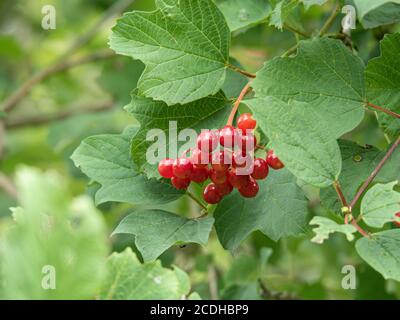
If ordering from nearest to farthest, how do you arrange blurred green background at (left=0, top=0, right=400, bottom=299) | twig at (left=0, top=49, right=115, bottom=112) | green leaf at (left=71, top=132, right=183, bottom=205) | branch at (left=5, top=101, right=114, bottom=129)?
1. green leaf at (left=71, top=132, right=183, bottom=205)
2. blurred green background at (left=0, top=0, right=400, bottom=299)
3. twig at (left=0, top=49, right=115, bottom=112)
4. branch at (left=5, top=101, right=114, bottom=129)

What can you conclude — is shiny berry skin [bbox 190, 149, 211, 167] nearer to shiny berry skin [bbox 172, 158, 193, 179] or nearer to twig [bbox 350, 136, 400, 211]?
shiny berry skin [bbox 172, 158, 193, 179]

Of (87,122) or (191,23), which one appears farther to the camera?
(87,122)

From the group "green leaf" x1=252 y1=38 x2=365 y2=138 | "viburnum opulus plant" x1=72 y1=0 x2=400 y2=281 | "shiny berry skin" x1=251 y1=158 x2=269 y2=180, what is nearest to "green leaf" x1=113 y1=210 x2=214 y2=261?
"viburnum opulus plant" x1=72 y1=0 x2=400 y2=281

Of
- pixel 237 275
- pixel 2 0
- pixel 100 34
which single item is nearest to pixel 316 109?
pixel 237 275

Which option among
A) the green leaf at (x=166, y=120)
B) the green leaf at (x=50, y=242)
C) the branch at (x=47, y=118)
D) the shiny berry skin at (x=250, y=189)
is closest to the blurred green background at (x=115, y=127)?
the branch at (x=47, y=118)

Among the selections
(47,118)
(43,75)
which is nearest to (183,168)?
(43,75)

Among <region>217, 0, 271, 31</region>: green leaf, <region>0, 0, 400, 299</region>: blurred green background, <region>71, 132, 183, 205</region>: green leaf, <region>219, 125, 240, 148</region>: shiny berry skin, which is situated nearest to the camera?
<region>219, 125, 240, 148</region>: shiny berry skin

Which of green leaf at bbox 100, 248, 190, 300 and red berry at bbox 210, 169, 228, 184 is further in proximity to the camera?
red berry at bbox 210, 169, 228, 184

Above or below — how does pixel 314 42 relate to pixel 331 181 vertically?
above

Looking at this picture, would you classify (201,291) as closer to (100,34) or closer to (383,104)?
(383,104)
